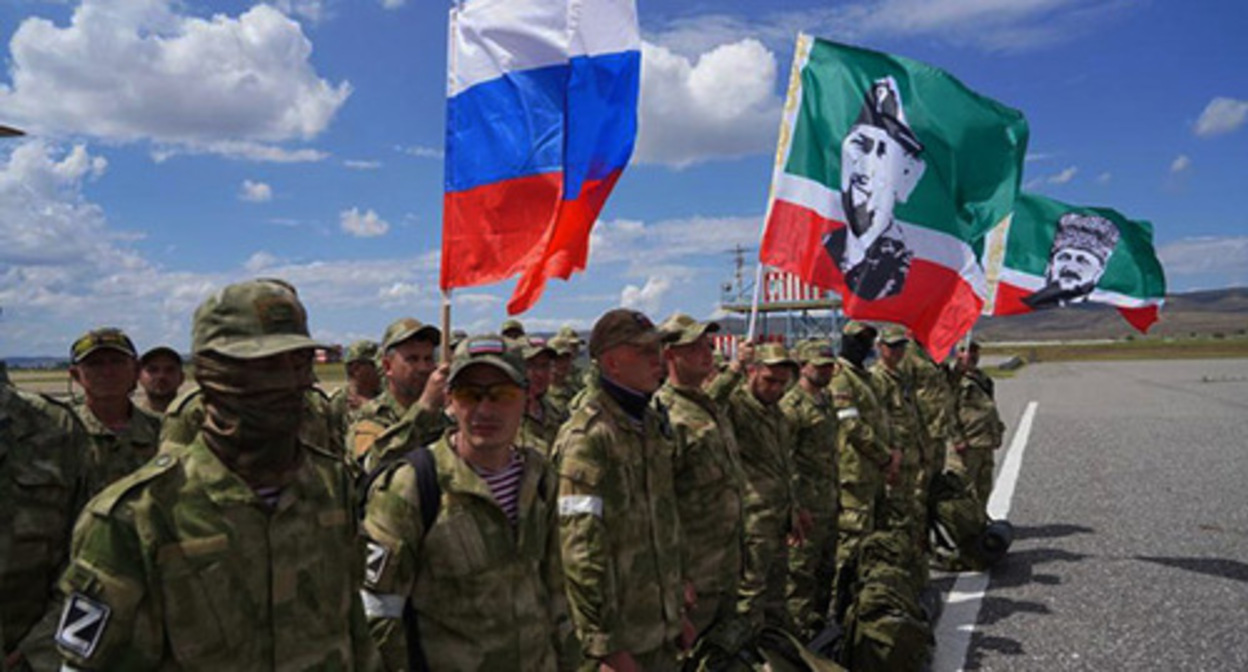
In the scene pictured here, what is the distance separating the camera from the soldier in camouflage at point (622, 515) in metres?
3.68

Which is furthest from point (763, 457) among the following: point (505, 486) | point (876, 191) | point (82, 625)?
point (82, 625)

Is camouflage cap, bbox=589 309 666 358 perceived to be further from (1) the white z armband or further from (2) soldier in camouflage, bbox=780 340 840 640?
(2) soldier in camouflage, bbox=780 340 840 640

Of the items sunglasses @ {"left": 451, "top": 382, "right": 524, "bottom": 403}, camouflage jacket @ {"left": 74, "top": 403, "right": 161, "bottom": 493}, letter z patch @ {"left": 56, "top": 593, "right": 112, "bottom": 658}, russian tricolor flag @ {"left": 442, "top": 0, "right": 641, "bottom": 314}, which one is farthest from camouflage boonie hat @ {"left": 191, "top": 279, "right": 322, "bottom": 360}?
camouflage jacket @ {"left": 74, "top": 403, "right": 161, "bottom": 493}

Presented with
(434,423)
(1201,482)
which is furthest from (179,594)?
(1201,482)

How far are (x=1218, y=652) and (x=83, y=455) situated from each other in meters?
7.40

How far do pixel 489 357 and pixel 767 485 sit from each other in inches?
140

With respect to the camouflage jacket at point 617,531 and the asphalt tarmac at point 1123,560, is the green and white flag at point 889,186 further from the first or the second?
the camouflage jacket at point 617,531

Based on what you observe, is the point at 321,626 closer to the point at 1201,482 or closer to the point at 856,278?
the point at 856,278

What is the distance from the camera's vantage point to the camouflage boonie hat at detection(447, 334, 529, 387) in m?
2.87

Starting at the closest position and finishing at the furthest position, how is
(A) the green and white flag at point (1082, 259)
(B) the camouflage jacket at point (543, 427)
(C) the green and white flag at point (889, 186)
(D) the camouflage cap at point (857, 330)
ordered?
(B) the camouflage jacket at point (543, 427) < (C) the green and white flag at point (889, 186) < (D) the camouflage cap at point (857, 330) < (A) the green and white flag at point (1082, 259)

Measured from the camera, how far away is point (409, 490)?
2.80 meters

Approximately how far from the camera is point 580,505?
3707 mm

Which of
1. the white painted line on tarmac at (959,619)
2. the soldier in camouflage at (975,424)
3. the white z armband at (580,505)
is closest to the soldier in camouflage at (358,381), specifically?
the white z armband at (580,505)

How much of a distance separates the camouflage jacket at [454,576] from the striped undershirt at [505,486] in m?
0.03
